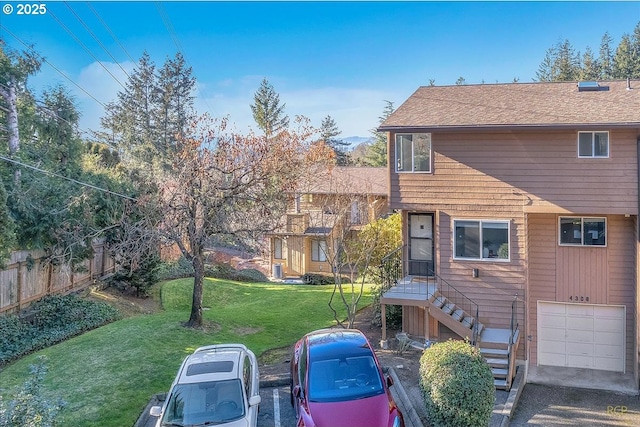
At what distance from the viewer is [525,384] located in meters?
12.2

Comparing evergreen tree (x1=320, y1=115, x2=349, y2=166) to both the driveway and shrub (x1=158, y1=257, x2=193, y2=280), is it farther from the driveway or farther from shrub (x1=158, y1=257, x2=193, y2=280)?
the driveway

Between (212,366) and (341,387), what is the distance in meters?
2.46

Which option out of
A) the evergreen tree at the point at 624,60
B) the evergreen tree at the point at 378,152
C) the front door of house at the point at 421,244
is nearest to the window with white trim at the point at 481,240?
the front door of house at the point at 421,244

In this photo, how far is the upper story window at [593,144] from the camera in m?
12.3

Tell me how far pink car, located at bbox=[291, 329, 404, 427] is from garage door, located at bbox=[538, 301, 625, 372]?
719 cm

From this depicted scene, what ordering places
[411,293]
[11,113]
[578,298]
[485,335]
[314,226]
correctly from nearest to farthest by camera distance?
[485,335]
[411,293]
[578,298]
[11,113]
[314,226]

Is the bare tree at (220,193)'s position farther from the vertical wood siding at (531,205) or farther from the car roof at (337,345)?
the car roof at (337,345)

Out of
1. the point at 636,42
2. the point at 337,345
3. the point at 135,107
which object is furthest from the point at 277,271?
the point at 636,42

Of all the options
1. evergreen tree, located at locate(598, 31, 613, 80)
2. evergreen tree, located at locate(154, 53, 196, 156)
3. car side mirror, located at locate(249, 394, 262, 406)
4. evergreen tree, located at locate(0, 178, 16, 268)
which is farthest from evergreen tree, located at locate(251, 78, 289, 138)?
car side mirror, located at locate(249, 394, 262, 406)

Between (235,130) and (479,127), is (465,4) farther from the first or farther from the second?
(235,130)

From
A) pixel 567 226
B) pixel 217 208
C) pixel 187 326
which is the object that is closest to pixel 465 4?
pixel 567 226

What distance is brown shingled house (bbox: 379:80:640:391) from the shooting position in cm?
1223

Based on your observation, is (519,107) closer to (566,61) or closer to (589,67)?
(589,67)

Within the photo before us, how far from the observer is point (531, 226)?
13188mm
